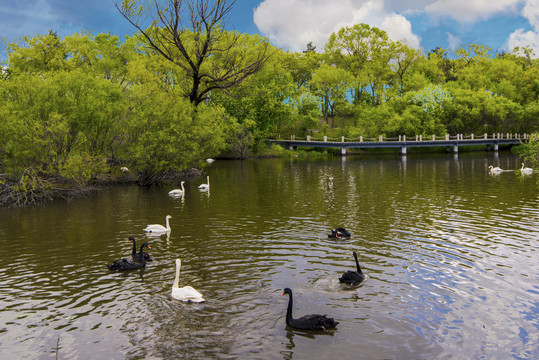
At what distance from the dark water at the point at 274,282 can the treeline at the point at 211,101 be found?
20.2 ft

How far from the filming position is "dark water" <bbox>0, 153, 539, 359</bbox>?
9.38 meters

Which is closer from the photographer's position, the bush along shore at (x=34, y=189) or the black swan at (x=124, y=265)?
the black swan at (x=124, y=265)

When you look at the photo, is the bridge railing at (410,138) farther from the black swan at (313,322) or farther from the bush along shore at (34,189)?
the black swan at (313,322)

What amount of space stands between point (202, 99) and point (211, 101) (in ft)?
106

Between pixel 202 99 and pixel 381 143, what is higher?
pixel 202 99

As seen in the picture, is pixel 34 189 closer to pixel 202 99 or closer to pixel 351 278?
pixel 202 99

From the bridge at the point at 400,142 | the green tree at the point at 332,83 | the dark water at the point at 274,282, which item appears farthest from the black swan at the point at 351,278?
the green tree at the point at 332,83

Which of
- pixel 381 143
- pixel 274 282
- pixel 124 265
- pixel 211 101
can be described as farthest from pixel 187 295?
pixel 381 143

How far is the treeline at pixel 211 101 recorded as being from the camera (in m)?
29.2

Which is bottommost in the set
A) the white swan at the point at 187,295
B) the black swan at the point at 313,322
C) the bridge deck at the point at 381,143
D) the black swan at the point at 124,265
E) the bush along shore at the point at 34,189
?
the black swan at the point at 313,322

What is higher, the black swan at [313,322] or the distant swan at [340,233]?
the distant swan at [340,233]

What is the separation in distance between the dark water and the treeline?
6.15m

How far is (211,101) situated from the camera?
71938 millimetres

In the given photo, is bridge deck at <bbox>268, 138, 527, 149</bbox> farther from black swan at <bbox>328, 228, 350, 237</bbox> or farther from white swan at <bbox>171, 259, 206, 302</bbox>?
white swan at <bbox>171, 259, 206, 302</bbox>
